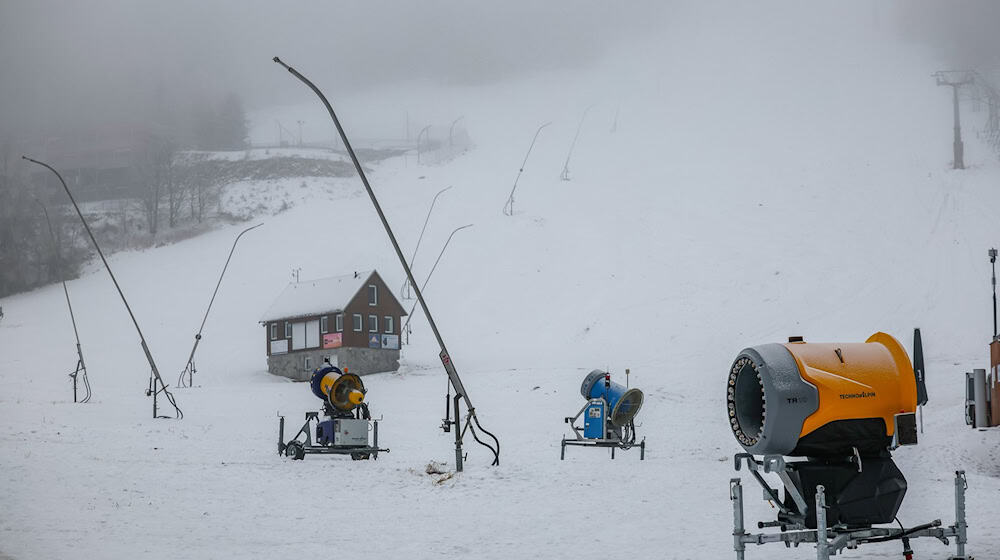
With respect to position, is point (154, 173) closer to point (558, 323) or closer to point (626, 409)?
point (558, 323)

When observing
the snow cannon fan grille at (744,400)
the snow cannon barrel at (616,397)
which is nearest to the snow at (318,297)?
the snow cannon barrel at (616,397)

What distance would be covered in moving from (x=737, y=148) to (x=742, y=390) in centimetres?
8444

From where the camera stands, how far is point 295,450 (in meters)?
19.8

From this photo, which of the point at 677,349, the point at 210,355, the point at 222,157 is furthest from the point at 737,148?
the point at 222,157

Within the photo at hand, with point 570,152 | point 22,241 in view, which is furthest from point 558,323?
point 570,152

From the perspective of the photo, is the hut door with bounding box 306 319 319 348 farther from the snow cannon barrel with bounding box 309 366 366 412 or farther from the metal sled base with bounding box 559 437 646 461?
the metal sled base with bounding box 559 437 646 461

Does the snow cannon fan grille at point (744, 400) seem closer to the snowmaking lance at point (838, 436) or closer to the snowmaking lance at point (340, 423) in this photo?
the snowmaking lance at point (838, 436)

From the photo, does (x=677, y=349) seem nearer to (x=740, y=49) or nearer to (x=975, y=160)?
(x=975, y=160)

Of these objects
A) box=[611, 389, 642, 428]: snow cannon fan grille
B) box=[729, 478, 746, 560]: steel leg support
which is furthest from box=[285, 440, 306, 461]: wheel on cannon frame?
box=[729, 478, 746, 560]: steel leg support

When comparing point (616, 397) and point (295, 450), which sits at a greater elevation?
point (616, 397)

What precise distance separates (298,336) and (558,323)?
15.1m

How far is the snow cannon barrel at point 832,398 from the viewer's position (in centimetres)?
851

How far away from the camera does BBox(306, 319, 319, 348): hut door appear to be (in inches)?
1980

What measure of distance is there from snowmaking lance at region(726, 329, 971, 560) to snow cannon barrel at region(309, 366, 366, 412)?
12.3m
